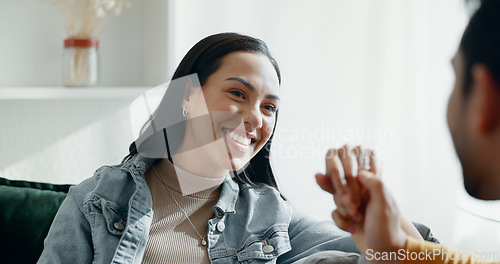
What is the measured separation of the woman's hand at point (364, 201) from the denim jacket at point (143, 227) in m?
0.37

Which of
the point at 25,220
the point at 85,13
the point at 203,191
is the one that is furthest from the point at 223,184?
the point at 85,13

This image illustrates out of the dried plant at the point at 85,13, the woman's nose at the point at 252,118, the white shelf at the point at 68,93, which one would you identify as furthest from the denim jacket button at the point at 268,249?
the dried plant at the point at 85,13

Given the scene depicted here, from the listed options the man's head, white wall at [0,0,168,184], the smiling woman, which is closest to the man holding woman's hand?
the man's head

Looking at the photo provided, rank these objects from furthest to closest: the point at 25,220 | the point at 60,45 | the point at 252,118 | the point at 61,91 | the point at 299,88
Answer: the point at 299,88, the point at 60,45, the point at 61,91, the point at 25,220, the point at 252,118

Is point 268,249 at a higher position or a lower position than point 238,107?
lower

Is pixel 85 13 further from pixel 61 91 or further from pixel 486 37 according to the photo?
pixel 486 37

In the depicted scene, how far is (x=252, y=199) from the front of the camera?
3.51 ft

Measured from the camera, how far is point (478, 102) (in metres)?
0.48

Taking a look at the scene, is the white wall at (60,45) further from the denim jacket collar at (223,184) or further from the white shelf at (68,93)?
the denim jacket collar at (223,184)

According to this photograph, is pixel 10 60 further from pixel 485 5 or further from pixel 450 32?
pixel 485 5

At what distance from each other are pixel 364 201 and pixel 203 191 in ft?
1.83

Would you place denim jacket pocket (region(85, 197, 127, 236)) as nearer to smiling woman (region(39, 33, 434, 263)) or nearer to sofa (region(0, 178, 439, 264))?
smiling woman (region(39, 33, 434, 263))

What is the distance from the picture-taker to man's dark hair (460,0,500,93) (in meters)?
0.48

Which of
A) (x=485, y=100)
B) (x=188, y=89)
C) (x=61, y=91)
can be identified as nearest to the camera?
(x=485, y=100)
